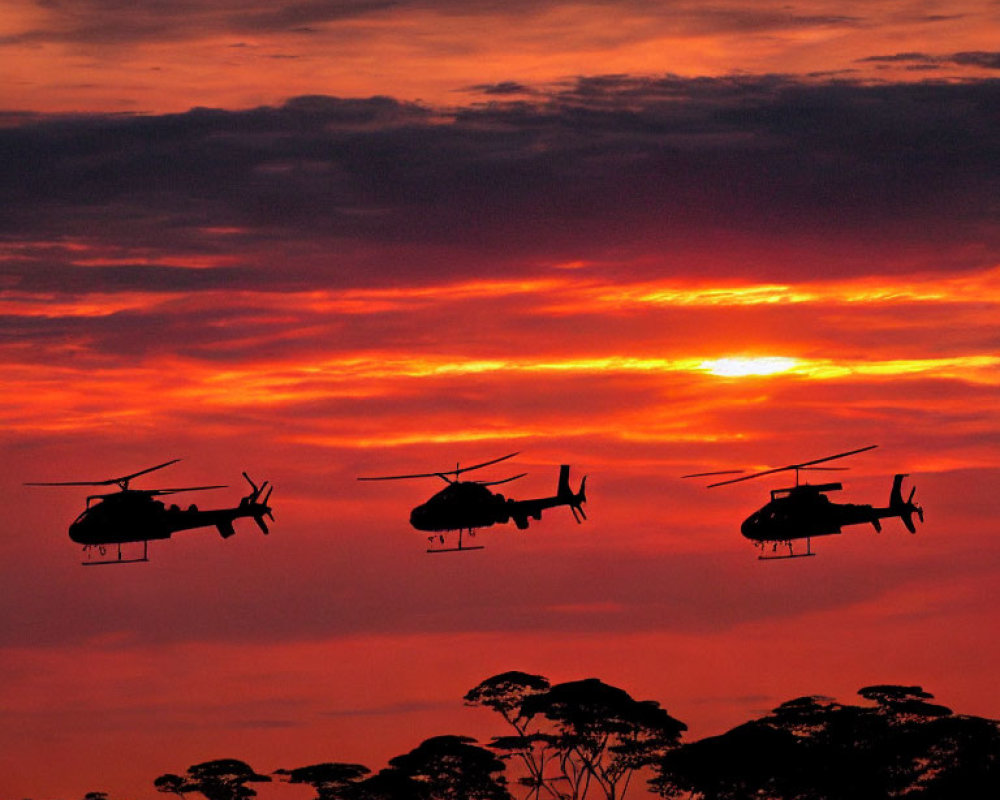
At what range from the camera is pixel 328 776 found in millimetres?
181875

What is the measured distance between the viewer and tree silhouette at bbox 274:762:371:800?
180125mm

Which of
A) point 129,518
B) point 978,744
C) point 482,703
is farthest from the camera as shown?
point 482,703

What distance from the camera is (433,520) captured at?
152 meters

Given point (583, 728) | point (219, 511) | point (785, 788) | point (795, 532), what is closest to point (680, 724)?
point (583, 728)

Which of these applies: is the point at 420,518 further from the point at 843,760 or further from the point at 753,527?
the point at 843,760

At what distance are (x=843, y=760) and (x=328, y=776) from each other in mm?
38327

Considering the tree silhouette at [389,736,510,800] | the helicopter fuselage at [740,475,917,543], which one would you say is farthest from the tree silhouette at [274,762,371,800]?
the helicopter fuselage at [740,475,917,543]

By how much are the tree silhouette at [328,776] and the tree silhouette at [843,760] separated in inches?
924

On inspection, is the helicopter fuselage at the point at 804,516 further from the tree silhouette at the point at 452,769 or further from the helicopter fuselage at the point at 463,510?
the tree silhouette at the point at 452,769

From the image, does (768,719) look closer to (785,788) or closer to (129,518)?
(785,788)

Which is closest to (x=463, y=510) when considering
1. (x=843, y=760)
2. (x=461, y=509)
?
(x=461, y=509)

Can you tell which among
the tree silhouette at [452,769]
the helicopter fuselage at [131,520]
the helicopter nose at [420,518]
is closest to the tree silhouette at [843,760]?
the tree silhouette at [452,769]

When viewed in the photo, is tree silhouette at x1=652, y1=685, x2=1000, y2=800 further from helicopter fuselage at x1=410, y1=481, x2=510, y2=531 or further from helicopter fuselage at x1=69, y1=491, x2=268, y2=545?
helicopter fuselage at x1=69, y1=491, x2=268, y2=545

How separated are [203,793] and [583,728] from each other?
30999 mm
